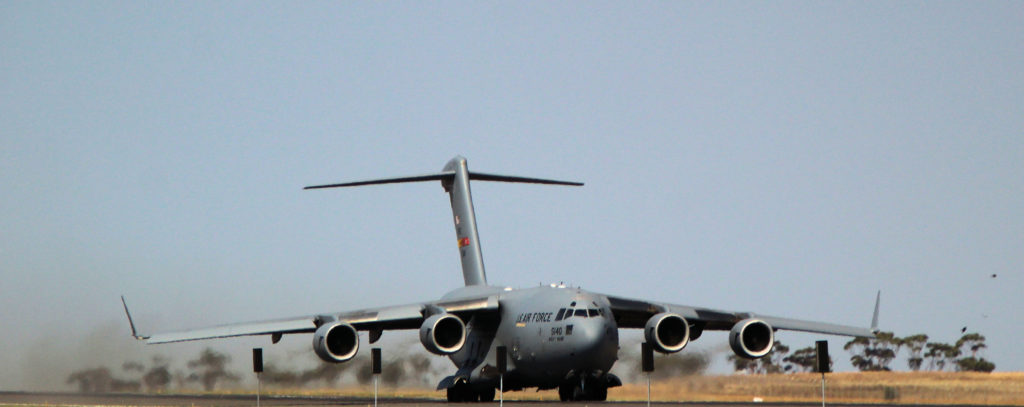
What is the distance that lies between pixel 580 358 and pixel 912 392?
11.7 metres

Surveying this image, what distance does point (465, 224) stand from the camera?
41062mm

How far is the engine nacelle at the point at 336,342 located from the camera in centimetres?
3169

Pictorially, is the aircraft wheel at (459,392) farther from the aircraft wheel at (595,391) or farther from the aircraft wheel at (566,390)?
the aircraft wheel at (595,391)

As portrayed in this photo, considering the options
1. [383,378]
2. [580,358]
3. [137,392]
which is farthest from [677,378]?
[137,392]

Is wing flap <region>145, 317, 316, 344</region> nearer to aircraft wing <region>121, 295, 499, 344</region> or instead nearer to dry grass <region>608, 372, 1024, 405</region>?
aircraft wing <region>121, 295, 499, 344</region>

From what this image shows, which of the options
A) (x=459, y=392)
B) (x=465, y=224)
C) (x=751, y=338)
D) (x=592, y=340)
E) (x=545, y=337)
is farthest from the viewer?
(x=465, y=224)

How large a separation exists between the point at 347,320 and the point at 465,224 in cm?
830

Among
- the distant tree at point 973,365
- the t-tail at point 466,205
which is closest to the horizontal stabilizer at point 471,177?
the t-tail at point 466,205

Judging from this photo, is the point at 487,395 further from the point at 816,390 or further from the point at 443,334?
the point at 816,390

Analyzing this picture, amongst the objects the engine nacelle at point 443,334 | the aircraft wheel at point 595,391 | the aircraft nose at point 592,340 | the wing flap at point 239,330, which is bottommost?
the aircraft wheel at point 595,391

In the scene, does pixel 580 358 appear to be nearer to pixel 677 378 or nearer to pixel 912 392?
pixel 677 378

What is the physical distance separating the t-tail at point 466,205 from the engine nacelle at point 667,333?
29.9 ft

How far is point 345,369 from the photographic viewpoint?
41375 millimetres

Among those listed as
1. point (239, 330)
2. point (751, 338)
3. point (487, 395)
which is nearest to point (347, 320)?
point (239, 330)
